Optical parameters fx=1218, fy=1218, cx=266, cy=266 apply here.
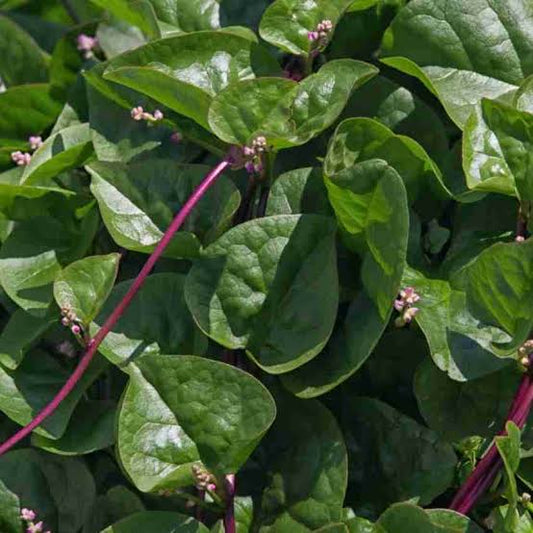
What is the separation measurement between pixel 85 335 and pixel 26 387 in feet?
0.47

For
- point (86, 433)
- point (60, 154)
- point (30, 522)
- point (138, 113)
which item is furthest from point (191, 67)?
point (30, 522)

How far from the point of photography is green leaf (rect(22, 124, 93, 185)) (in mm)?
1415

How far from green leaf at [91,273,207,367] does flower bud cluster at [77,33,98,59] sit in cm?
44

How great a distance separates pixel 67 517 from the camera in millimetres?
1334

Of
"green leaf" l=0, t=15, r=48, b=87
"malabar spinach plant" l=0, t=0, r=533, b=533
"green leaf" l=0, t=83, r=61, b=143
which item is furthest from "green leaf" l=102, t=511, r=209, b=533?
"green leaf" l=0, t=15, r=48, b=87

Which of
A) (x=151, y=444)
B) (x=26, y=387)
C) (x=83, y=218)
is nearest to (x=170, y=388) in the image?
(x=151, y=444)

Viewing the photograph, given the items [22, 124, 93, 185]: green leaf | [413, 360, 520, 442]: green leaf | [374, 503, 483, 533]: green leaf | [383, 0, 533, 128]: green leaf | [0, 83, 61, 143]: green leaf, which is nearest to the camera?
[374, 503, 483, 533]: green leaf

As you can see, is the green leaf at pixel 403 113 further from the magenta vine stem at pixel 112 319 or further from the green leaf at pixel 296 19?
the magenta vine stem at pixel 112 319

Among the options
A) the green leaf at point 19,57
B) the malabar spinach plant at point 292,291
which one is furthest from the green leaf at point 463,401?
the green leaf at point 19,57

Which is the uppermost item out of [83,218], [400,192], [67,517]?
[400,192]

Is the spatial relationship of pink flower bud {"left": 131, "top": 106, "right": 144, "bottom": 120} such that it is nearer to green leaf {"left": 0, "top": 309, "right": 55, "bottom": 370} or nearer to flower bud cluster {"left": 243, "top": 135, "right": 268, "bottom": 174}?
flower bud cluster {"left": 243, "top": 135, "right": 268, "bottom": 174}

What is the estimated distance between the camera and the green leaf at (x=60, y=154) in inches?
55.7

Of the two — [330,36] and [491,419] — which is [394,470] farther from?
[330,36]

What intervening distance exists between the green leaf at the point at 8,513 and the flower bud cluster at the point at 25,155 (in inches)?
15.7
